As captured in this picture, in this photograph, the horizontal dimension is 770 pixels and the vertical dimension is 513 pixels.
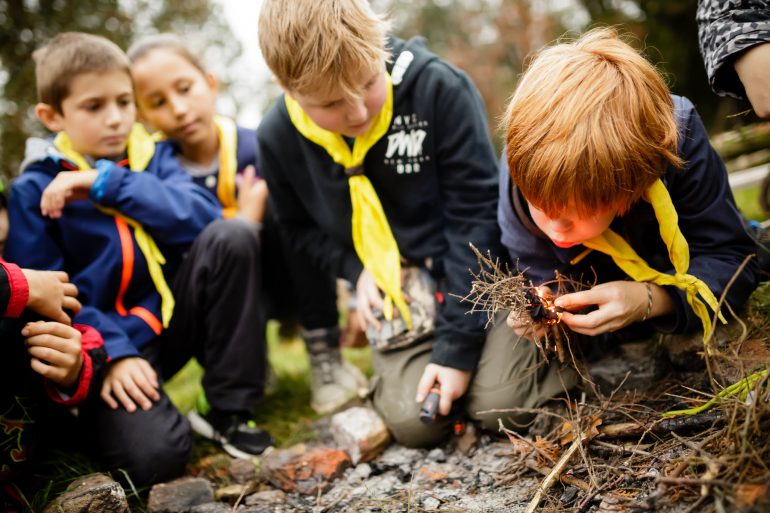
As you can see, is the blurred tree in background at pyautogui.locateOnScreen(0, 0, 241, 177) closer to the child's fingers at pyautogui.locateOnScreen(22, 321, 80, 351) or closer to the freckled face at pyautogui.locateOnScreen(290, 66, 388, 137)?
the freckled face at pyautogui.locateOnScreen(290, 66, 388, 137)

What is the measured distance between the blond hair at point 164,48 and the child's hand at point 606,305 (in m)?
2.56

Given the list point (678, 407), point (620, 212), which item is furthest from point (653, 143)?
point (678, 407)

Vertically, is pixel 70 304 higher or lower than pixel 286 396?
higher

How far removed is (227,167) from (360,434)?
1716mm

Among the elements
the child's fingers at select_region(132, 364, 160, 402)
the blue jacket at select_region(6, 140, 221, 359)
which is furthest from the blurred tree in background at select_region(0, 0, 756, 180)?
the child's fingers at select_region(132, 364, 160, 402)

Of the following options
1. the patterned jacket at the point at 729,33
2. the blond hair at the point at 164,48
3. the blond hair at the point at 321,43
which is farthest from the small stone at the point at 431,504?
the blond hair at the point at 164,48

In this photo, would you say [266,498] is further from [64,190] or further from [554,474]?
[64,190]

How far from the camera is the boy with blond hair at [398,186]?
2.22 metres

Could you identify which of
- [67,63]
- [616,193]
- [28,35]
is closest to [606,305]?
[616,193]

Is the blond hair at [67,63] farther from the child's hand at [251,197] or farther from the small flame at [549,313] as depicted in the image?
the small flame at [549,313]

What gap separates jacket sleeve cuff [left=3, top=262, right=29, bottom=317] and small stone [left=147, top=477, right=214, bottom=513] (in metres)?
0.83

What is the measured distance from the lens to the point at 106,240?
8.52ft

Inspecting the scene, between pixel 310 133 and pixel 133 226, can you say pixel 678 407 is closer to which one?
pixel 310 133

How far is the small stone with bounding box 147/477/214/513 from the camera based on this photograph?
2.16m
